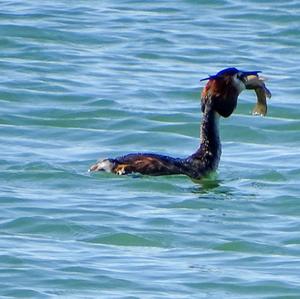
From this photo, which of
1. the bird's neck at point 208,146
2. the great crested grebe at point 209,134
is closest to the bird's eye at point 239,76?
the great crested grebe at point 209,134

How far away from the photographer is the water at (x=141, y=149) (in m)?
12.5

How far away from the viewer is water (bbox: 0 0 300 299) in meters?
12.5

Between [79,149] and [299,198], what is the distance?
2811 millimetres

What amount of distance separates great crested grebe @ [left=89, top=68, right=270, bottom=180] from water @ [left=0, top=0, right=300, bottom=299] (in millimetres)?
134

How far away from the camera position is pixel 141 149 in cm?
1748

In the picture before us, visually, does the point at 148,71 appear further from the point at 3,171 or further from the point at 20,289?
the point at 20,289

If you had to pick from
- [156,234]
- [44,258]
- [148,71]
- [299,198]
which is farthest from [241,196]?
[148,71]

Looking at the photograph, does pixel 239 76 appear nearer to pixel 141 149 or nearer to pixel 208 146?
pixel 208 146

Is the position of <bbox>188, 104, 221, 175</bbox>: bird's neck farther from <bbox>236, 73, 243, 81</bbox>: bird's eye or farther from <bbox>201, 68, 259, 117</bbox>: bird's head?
<bbox>236, 73, 243, 81</bbox>: bird's eye

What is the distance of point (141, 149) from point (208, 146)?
1647 mm

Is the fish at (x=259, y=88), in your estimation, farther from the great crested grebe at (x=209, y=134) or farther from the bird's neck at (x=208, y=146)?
the bird's neck at (x=208, y=146)

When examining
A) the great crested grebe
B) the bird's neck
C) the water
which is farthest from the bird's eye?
the water

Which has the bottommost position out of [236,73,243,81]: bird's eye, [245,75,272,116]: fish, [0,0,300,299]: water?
[0,0,300,299]: water

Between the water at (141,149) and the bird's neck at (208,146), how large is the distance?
0.18m
